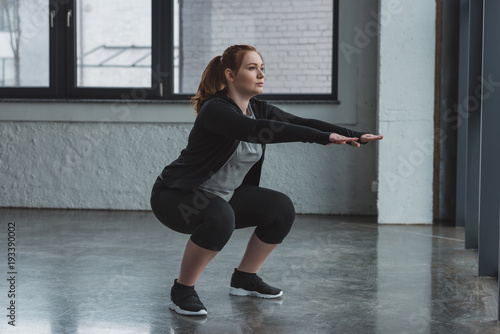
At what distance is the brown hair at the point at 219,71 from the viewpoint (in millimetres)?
2748

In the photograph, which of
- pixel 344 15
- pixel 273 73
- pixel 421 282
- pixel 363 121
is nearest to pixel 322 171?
pixel 363 121

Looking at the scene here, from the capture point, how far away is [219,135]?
265cm

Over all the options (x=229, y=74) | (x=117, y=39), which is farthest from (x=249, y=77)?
(x=117, y=39)

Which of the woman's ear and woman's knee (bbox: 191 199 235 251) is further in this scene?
the woman's ear

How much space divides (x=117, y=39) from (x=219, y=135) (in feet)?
12.2

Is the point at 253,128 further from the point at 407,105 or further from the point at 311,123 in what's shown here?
the point at 407,105

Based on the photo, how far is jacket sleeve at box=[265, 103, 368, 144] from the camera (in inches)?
104

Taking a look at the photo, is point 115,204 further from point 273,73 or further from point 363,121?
point 363,121

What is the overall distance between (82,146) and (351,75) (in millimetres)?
2389

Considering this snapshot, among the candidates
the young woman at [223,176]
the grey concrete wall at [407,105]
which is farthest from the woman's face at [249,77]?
the grey concrete wall at [407,105]

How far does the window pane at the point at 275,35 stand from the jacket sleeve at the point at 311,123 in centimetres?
309

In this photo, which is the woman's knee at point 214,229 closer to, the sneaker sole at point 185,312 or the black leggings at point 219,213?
the black leggings at point 219,213

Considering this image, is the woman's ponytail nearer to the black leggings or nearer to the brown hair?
the brown hair

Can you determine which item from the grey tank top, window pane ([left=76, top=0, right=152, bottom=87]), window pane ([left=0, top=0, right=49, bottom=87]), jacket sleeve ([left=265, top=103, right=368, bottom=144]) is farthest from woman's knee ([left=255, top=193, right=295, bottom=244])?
window pane ([left=0, top=0, right=49, bottom=87])
